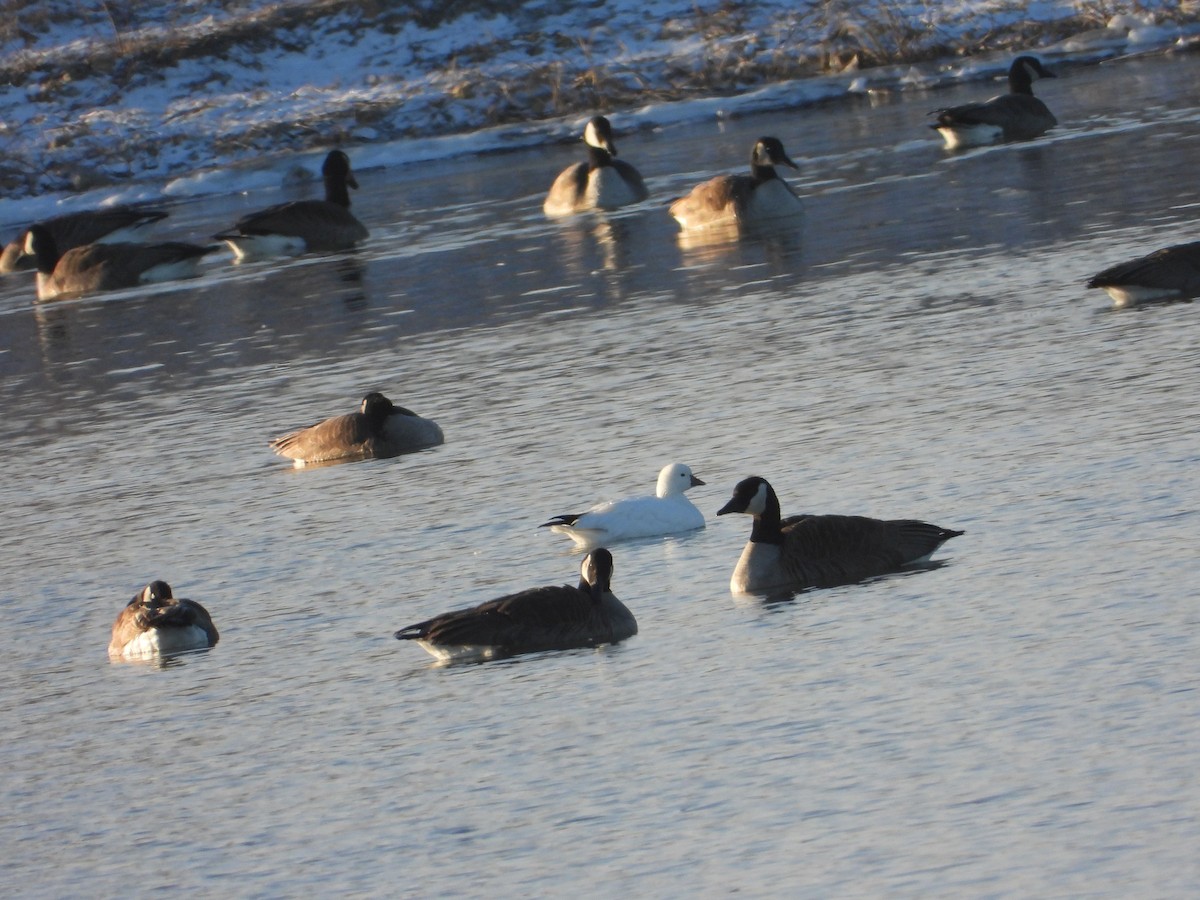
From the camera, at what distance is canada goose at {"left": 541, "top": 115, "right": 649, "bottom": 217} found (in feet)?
90.8

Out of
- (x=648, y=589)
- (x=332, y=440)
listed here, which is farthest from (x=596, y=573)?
(x=332, y=440)

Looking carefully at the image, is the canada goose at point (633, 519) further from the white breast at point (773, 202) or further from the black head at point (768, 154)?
the black head at point (768, 154)

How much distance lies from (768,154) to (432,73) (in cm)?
1805

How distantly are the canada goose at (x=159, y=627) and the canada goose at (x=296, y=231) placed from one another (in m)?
17.0

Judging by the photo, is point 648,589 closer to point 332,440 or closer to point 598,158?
point 332,440

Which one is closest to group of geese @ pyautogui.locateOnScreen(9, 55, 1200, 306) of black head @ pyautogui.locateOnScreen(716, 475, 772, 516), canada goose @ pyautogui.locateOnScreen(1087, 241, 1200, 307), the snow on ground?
the snow on ground

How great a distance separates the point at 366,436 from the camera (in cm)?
1498

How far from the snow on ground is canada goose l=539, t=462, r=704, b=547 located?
1064 inches

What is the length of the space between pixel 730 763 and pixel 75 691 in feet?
11.8

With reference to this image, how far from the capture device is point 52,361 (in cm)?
2173

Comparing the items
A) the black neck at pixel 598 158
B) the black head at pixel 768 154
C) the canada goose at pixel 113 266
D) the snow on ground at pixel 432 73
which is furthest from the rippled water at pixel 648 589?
the snow on ground at pixel 432 73

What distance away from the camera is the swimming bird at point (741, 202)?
24.7 m

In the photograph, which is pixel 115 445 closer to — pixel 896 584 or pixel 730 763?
pixel 896 584

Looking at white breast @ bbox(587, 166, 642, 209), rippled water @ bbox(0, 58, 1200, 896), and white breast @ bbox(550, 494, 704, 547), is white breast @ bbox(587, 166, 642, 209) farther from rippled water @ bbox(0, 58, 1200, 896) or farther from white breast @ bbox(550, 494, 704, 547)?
white breast @ bbox(550, 494, 704, 547)
